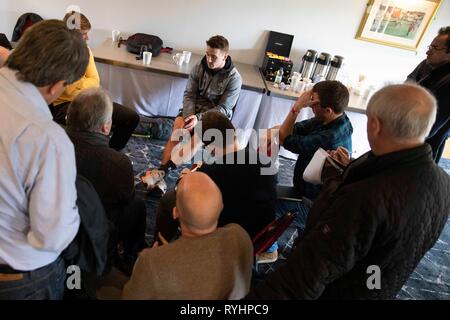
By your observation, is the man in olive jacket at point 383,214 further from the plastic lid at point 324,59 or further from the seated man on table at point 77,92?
the plastic lid at point 324,59

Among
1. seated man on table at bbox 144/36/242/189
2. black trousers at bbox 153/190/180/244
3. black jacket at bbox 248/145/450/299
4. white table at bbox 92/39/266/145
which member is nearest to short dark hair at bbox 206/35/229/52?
seated man on table at bbox 144/36/242/189

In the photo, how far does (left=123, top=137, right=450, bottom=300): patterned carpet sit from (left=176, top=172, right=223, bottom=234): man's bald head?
1.03 meters

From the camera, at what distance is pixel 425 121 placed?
98cm

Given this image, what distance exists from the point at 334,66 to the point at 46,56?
3.02 metres

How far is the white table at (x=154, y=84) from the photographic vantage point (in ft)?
9.94

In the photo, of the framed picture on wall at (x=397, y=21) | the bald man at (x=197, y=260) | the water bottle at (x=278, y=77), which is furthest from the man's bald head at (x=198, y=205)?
the framed picture on wall at (x=397, y=21)

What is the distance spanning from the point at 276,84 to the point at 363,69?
3.95ft

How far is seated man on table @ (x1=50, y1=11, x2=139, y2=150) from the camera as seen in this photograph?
7.75ft

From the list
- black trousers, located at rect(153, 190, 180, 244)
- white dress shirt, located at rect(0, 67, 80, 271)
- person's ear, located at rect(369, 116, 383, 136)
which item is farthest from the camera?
black trousers, located at rect(153, 190, 180, 244)

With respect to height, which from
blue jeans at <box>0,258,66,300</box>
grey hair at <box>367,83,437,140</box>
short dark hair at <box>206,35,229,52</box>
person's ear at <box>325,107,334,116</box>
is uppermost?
grey hair at <box>367,83,437,140</box>

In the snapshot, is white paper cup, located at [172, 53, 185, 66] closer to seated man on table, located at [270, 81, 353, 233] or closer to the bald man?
seated man on table, located at [270, 81, 353, 233]

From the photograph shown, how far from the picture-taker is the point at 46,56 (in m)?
0.96

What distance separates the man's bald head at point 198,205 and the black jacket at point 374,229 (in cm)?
29

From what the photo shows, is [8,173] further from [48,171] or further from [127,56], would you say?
[127,56]
